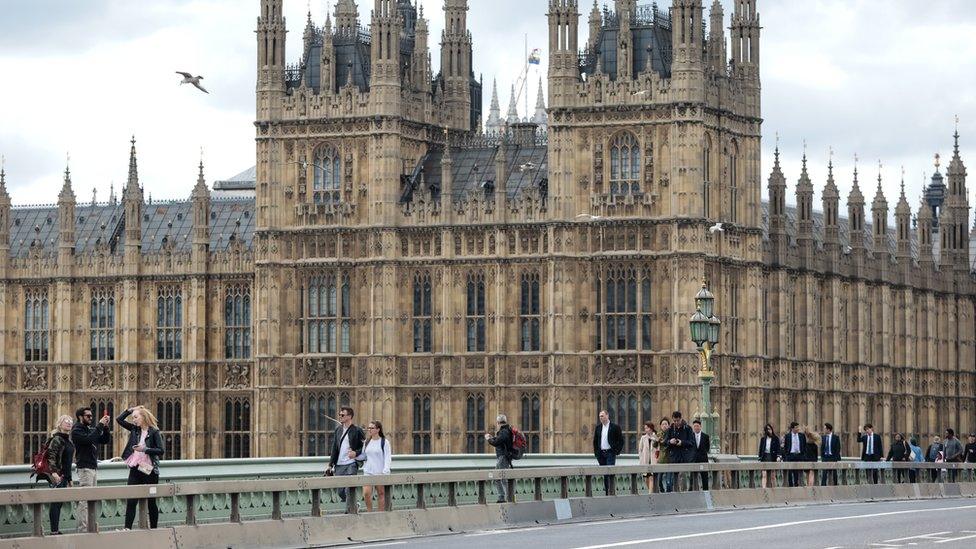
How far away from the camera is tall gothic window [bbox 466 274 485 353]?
3735 inches

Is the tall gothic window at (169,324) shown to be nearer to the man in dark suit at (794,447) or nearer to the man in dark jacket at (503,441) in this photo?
the man in dark suit at (794,447)

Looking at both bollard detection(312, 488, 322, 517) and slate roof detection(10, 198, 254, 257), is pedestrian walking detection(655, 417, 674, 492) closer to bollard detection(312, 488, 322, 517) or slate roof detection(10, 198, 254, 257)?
bollard detection(312, 488, 322, 517)

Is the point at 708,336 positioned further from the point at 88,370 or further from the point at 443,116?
the point at 88,370

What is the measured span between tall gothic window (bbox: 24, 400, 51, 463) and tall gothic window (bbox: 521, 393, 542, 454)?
72.3 feet

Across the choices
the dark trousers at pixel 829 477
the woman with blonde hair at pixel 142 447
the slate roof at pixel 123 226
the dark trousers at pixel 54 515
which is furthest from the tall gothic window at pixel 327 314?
the dark trousers at pixel 54 515

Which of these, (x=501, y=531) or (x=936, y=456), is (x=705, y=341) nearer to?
(x=936, y=456)

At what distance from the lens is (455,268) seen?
312 feet

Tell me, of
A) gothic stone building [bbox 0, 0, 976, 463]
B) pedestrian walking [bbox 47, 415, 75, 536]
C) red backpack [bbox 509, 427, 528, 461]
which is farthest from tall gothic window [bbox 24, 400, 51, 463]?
pedestrian walking [bbox 47, 415, 75, 536]

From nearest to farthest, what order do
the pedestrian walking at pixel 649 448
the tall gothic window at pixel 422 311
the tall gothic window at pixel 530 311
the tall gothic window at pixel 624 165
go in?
1. the pedestrian walking at pixel 649 448
2. the tall gothic window at pixel 624 165
3. the tall gothic window at pixel 530 311
4. the tall gothic window at pixel 422 311

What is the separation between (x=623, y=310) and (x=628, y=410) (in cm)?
351

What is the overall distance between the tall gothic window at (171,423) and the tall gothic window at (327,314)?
8004mm

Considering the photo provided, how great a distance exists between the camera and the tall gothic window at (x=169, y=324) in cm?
10369

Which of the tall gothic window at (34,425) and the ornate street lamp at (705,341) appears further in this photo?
the tall gothic window at (34,425)

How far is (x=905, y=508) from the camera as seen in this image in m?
54.3
